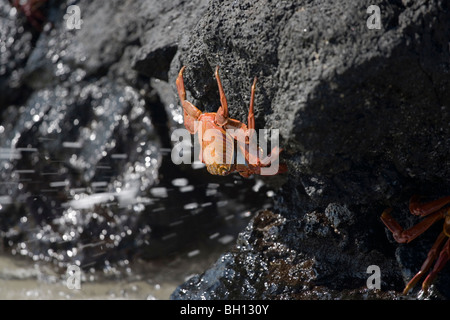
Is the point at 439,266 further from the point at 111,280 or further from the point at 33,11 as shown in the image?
the point at 33,11

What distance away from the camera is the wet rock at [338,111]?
250 cm

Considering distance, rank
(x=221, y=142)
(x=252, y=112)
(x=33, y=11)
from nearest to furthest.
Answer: (x=252, y=112) < (x=221, y=142) < (x=33, y=11)

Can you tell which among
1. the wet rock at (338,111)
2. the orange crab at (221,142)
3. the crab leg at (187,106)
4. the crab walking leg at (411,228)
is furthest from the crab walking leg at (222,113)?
the crab walking leg at (411,228)

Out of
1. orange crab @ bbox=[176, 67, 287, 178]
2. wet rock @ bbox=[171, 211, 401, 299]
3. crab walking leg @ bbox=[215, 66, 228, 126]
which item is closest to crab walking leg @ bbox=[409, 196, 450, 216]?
wet rock @ bbox=[171, 211, 401, 299]

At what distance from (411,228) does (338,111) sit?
3.36ft

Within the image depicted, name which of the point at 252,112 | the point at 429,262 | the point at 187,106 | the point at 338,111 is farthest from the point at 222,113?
the point at 429,262

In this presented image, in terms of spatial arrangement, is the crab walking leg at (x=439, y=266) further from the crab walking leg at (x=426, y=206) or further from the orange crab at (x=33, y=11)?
the orange crab at (x=33, y=11)

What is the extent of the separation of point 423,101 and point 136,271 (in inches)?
144

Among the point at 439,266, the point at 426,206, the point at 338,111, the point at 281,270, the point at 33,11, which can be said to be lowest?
the point at 281,270

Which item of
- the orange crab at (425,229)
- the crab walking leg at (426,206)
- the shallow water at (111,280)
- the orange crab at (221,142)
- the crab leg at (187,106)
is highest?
the crab leg at (187,106)

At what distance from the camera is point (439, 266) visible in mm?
3020

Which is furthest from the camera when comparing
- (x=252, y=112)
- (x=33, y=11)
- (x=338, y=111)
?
(x=33, y=11)

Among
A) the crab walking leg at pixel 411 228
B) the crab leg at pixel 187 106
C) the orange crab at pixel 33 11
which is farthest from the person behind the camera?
the orange crab at pixel 33 11

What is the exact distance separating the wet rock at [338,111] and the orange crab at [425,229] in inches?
3.2
